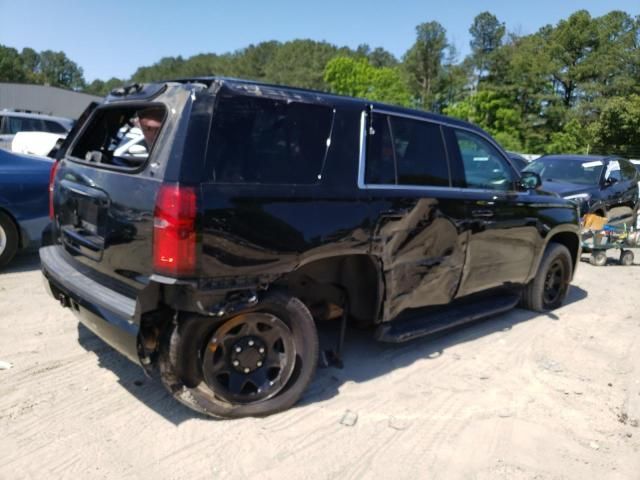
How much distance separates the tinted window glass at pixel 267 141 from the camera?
116 inches

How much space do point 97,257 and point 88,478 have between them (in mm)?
1229

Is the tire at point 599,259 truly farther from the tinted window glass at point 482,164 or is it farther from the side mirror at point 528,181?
the tinted window glass at point 482,164

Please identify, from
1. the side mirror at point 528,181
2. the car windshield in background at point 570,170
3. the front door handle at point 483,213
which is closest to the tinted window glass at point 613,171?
the car windshield in background at point 570,170

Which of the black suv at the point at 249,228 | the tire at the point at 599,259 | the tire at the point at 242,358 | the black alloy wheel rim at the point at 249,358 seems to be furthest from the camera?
the tire at the point at 599,259

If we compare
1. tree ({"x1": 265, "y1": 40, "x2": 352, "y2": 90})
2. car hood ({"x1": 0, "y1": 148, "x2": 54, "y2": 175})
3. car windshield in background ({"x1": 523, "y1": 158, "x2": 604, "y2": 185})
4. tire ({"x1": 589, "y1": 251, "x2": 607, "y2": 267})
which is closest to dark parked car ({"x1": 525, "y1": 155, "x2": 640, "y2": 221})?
car windshield in background ({"x1": 523, "y1": 158, "x2": 604, "y2": 185})

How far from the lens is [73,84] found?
137m

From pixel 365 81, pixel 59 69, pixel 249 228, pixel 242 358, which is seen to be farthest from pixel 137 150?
pixel 59 69

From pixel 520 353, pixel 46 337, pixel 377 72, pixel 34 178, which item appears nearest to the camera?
pixel 46 337

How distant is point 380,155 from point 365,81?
68.7 m

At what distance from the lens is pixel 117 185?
3066 mm

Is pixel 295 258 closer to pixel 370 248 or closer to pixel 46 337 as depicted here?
pixel 370 248

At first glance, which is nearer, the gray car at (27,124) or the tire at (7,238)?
the tire at (7,238)

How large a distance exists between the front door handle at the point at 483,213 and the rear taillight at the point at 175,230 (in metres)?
2.51

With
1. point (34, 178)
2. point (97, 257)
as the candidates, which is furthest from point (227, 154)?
point (34, 178)
